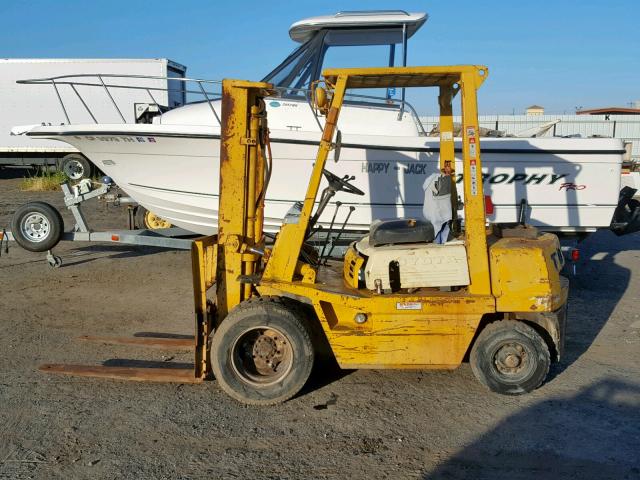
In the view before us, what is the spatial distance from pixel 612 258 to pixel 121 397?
8.64 m

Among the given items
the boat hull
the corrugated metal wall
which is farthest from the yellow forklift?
the corrugated metal wall

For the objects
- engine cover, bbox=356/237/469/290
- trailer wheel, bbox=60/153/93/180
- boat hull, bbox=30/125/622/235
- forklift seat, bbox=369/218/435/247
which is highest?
trailer wheel, bbox=60/153/93/180

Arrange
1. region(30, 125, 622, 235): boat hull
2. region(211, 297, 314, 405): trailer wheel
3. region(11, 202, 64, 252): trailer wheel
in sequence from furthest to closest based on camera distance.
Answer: region(11, 202, 64, 252): trailer wheel, region(30, 125, 622, 235): boat hull, region(211, 297, 314, 405): trailer wheel

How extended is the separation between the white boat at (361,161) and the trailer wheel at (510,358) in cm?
331

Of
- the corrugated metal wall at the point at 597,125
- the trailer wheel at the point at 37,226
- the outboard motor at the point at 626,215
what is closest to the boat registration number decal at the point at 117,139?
the trailer wheel at the point at 37,226

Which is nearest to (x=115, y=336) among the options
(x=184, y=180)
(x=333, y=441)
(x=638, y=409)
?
(x=184, y=180)

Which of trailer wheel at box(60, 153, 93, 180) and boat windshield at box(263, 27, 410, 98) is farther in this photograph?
trailer wheel at box(60, 153, 93, 180)

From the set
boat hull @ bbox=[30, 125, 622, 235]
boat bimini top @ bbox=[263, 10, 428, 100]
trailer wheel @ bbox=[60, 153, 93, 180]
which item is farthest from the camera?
trailer wheel @ bbox=[60, 153, 93, 180]

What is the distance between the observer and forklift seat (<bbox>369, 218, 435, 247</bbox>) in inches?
189

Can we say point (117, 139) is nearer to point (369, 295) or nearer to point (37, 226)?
point (37, 226)

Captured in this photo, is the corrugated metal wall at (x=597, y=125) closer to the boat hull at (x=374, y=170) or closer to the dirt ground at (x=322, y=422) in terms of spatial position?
the boat hull at (x=374, y=170)

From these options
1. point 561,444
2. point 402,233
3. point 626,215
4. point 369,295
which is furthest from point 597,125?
point 561,444

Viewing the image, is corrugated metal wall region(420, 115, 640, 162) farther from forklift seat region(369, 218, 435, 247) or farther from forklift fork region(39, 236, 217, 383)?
forklift fork region(39, 236, 217, 383)

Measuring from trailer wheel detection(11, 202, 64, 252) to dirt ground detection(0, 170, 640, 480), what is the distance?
164 cm
